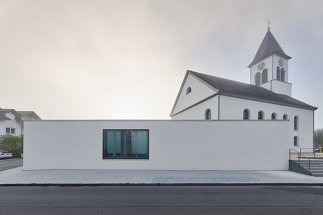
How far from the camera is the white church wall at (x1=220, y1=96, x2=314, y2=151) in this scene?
50.7 ft

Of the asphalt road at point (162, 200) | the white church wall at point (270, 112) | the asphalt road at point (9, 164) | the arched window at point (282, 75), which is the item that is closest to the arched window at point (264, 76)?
the arched window at point (282, 75)

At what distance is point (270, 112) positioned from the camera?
18047mm

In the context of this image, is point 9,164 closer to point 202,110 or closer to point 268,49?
point 202,110

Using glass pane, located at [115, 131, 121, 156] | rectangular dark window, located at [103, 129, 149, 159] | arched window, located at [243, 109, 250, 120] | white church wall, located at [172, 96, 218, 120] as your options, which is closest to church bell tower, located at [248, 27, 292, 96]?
arched window, located at [243, 109, 250, 120]

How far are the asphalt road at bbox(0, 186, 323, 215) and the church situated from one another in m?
6.10

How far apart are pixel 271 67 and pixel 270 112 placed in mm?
11693

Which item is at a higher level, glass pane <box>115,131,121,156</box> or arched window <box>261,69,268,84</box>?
arched window <box>261,69,268,84</box>

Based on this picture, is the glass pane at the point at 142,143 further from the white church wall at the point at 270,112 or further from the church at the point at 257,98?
the white church wall at the point at 270,112

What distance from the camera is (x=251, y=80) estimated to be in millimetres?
28922

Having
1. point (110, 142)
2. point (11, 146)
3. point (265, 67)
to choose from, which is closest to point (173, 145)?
point (110, 142)

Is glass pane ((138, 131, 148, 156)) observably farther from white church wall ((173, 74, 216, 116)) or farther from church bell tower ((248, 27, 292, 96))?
church bell tower ((248, 27, 292, 96))

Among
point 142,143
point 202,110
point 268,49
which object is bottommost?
point 142,143

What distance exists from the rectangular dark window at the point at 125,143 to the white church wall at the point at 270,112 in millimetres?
8466

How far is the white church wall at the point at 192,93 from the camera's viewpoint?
1734 centimetres
